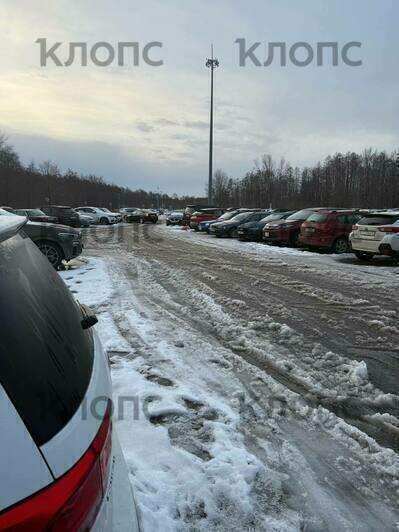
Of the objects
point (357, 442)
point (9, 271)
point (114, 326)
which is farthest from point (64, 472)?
point (114, 326)

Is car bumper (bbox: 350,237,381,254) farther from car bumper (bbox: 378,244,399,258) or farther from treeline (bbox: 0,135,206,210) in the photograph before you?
treeline (bbox: 0,135,206,210)

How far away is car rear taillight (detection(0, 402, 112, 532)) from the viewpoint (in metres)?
0.95

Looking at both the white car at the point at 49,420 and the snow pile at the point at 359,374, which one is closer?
the white car at the point at 49,420

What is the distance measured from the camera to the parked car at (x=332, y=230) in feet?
54.9

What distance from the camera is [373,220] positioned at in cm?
1366

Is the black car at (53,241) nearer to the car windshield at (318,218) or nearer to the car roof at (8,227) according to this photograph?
the car windshield at (318,218)

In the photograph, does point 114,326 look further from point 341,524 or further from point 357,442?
point 341,524

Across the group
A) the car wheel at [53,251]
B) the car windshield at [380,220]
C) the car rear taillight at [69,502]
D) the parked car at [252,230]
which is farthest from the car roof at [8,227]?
the parked car at [252,230]

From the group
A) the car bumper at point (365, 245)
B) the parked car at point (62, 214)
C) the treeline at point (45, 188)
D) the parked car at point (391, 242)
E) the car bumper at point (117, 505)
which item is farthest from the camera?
the treeline at point (45, 188)

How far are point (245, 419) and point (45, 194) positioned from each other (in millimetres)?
70545

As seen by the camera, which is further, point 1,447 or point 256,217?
point 256,217

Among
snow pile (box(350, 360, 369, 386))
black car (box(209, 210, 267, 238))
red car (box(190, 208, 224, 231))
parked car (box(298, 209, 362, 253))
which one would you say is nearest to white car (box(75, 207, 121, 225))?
red car (box(190, 208, 224, 231))

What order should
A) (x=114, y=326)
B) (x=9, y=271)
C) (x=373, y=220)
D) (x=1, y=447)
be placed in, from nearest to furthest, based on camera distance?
(x=1, y=447)
(x=9, y=271)
(x=114, y=326)
(x=373, y=220)

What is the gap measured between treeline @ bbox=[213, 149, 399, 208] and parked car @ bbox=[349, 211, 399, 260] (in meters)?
64.1
